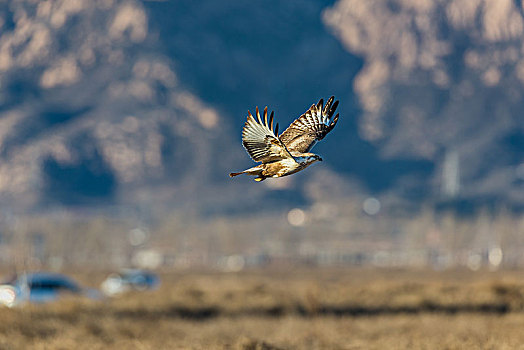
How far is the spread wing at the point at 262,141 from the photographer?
919cm

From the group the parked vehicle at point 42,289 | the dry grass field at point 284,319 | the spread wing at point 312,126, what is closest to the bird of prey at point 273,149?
the spread wing at point 312,126

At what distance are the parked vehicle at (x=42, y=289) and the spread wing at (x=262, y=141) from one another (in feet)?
79.1

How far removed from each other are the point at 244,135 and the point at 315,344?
12670mm

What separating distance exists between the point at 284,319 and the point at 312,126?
71.0 ft

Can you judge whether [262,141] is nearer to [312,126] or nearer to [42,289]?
[312,126]

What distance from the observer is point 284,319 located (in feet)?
103

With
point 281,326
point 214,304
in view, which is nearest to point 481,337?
point 281,326

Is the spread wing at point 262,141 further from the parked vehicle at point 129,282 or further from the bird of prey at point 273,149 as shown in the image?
the parked vehicle at point 129,282

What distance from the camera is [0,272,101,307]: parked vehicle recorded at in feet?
108

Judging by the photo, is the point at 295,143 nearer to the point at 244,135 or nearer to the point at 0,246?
the point at 244,135

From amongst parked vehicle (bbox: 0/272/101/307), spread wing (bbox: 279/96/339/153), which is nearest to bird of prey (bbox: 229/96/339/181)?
spread wing (bbox: 279/96/339/153)

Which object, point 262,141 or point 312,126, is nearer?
point 262,141

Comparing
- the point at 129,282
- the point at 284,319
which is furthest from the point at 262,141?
the point at 129,282

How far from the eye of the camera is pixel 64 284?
3538cm
